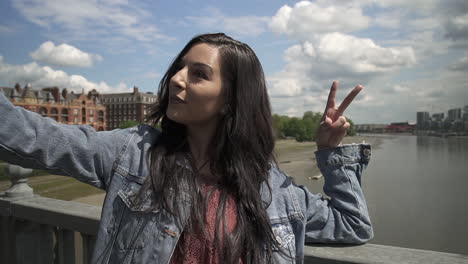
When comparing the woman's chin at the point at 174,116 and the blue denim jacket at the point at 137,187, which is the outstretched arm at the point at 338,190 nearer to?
the blue denim jacket at the point at 137,187

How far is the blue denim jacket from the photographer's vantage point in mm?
1364

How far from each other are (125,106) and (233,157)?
86.2 metres

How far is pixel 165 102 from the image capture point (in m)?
1.92

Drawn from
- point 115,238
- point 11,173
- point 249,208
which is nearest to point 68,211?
point 11,173

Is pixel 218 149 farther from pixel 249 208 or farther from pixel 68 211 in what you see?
pixel 68 211

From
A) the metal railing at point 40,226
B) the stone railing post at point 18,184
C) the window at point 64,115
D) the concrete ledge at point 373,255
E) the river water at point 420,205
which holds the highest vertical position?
the window at point 64,115

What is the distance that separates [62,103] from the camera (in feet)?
204

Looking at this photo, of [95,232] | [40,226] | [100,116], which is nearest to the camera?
[95,232]

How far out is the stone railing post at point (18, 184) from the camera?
3.07 m

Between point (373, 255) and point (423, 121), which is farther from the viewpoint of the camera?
point (423, 121)

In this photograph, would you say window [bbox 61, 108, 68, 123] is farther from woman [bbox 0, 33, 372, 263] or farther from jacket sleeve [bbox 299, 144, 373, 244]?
jacket sleeve [bbox 299, 144, 373, 244]

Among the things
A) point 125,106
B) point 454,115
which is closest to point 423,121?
point 454,115

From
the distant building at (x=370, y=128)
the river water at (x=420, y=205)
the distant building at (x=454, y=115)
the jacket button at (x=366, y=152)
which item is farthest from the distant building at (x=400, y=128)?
the jacket button at (x=366, y=152)

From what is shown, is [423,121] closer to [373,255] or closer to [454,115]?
[454,115]
